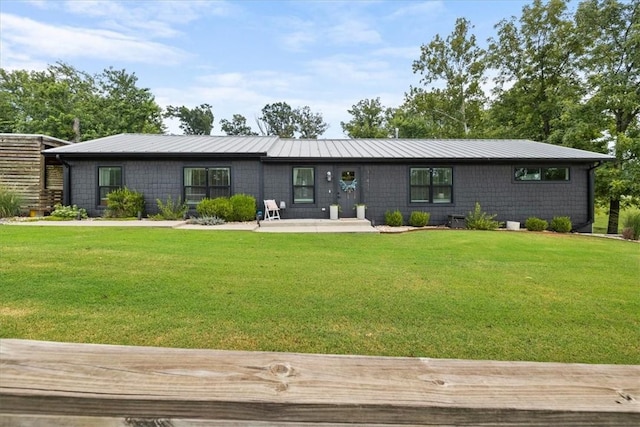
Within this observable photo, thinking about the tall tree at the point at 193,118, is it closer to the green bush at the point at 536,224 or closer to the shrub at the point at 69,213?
the shrub at the point at 69,213

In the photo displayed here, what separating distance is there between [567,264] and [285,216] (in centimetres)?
853

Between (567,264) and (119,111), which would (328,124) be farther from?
(567,264)

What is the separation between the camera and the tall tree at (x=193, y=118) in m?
42.9

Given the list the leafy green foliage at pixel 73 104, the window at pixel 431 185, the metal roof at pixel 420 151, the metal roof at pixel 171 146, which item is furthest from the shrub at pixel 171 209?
the leafy green foliage at pixel 73 104

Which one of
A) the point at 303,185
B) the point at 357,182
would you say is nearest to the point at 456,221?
the point at 357,182

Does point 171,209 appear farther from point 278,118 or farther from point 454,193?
point 278,118

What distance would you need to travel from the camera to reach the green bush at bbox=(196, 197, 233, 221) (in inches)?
445

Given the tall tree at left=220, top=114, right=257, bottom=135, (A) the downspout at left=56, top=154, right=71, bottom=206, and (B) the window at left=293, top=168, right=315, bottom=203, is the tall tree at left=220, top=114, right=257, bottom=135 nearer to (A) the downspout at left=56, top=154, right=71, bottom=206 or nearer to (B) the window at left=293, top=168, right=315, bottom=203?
(A) the downspout at left=56, top=154, right=71, bottom=206

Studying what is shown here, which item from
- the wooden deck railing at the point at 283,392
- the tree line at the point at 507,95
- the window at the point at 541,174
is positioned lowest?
the wooden deck railing at the point at 283,392

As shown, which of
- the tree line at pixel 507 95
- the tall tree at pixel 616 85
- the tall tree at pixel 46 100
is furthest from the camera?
the tall tree at pixel 46 100

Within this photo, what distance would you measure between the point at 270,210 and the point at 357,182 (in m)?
3.17

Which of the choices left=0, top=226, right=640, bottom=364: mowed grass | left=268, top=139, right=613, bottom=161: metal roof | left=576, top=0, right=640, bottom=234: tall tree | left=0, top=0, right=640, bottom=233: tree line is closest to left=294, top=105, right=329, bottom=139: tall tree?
left=0, top=0, right=640, bottom=233: tree line

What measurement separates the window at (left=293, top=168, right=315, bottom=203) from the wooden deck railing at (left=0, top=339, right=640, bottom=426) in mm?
11450

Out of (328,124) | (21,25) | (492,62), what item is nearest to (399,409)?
(21,25)
